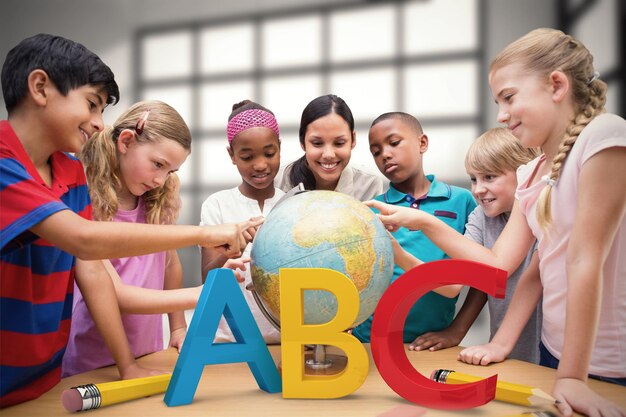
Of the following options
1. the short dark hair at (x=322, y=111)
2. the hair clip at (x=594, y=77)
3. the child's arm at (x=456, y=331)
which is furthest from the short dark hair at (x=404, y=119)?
the hair clip at (x=594, y=77)

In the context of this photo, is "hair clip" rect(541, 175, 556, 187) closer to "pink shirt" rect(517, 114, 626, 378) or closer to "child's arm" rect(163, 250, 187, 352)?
"pink shirt" rect(517, 114, 626, 378)

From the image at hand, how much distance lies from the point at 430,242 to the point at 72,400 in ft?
5.46

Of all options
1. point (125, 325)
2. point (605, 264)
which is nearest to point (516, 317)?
point (605, 264)

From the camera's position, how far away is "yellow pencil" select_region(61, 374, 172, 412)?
151cm

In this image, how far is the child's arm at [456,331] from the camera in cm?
226

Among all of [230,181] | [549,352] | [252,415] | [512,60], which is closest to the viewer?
[252,415]

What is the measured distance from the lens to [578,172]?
65.1 inches

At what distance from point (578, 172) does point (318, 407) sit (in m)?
1.07

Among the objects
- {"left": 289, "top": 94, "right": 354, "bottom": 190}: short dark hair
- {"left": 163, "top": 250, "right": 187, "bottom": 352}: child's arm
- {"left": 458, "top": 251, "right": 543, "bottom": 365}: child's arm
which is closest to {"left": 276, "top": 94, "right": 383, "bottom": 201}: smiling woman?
{"left": 289, "top": 94, "right": 354, "bottom": 190}: short dark hair

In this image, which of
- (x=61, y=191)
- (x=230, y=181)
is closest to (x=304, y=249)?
(x=61, y=191)

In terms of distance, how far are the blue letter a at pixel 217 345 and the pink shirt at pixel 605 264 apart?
39.5 inches

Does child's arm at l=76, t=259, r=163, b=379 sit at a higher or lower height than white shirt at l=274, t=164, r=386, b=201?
lower

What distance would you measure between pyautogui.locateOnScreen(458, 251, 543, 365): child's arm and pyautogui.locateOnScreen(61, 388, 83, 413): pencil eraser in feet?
4.37

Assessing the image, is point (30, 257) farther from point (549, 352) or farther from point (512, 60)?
point (549, 352)
